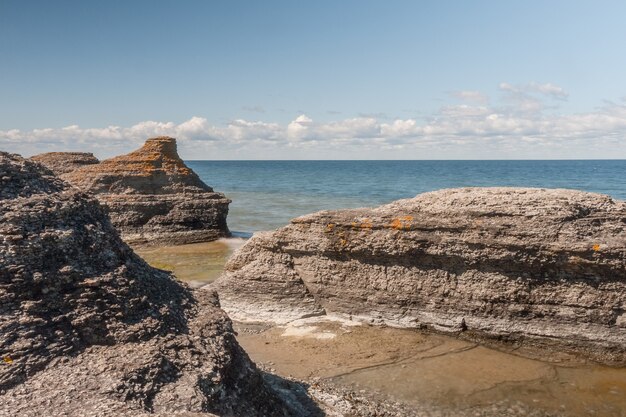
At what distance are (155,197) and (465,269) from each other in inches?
759

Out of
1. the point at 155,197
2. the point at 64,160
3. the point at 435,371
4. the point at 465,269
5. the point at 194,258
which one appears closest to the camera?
the point at 435,371

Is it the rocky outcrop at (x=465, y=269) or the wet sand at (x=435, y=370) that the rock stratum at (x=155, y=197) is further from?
the wet sand at (x=435, y=370)

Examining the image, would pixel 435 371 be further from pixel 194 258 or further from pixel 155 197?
pixel 155 197

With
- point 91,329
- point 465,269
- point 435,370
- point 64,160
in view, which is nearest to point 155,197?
point 64,160

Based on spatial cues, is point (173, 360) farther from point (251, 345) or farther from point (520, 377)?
point (520, 377)

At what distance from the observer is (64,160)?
107 ft

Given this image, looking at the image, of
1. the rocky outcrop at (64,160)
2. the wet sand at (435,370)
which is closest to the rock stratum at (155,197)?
the rocky outcrop at (64,160)

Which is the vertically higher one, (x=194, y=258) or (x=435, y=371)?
(x=435, y=371)

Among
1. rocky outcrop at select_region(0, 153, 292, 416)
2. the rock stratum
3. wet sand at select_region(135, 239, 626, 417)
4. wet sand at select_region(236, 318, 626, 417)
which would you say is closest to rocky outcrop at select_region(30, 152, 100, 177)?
the rock stratum

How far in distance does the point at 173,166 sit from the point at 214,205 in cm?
302

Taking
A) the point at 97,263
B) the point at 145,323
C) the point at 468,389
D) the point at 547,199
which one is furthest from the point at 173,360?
the point at 547,199

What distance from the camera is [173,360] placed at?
5.37 m

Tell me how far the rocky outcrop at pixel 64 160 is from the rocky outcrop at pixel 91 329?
27.1 metres

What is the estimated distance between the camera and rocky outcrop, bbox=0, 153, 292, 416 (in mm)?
4766
